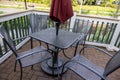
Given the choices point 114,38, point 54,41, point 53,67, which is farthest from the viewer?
point 114,38

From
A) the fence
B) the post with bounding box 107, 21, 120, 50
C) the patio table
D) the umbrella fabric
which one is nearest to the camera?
the umbrella fabric

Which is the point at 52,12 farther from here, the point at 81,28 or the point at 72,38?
the point at 81,28

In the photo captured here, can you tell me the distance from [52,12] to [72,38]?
578 millimetres

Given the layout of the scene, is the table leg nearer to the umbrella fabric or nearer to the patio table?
the patio table

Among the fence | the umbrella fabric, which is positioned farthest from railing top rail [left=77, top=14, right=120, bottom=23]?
the umbrella fabric

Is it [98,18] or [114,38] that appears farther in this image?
[114,38]

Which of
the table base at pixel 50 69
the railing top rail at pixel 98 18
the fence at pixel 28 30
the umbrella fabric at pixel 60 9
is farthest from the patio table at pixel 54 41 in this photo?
the railing top rail at pixel 98 18

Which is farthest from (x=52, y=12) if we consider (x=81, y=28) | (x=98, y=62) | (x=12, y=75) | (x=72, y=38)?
(x=98, y=62)

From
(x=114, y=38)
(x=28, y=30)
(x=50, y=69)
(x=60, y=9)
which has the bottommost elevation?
(x=50, y=69)

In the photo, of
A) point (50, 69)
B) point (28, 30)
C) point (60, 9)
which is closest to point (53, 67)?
point (50, 69)

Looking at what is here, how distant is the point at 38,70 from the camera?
2.24 m

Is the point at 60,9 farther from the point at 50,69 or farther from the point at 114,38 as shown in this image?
the point at 114,38

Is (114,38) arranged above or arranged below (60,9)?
below

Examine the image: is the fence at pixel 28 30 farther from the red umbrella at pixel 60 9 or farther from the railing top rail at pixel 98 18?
the red umbrella at pixel 60 9
